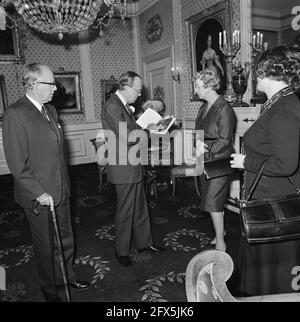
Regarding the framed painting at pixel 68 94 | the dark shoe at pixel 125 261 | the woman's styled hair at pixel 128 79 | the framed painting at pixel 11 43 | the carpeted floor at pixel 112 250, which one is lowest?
the carpeted floor at pixel 112 250

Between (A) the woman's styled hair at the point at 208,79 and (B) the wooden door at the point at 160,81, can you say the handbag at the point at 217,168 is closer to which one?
(A) the woman's styled hair at the point at 208,79

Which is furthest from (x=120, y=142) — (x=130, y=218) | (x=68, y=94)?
(x=68, y=94)

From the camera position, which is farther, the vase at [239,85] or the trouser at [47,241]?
the vase at [239,85]

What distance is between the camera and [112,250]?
3.28 meters

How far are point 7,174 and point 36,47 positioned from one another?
3.49 metres

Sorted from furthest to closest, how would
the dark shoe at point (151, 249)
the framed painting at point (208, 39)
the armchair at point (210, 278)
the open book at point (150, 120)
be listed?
the framed painting at point (208, 39) → the dark shoe at point (151, 249) → the open book at point (150, 120) → the armchair at point (210, 278)

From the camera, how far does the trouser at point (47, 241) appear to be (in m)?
2.12

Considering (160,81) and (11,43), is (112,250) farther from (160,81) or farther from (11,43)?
(11,43)

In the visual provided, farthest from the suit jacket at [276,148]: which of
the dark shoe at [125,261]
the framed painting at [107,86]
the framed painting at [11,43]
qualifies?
the framed painting at [11,43]

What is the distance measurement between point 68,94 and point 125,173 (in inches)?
237

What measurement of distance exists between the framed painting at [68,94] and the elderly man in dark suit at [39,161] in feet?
19.7

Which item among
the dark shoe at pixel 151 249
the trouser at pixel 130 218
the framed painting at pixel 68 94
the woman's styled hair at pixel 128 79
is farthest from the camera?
the framed painting at pixel 68 94

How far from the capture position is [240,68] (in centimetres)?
405

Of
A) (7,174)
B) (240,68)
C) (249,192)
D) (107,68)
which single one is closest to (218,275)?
(249,192)
